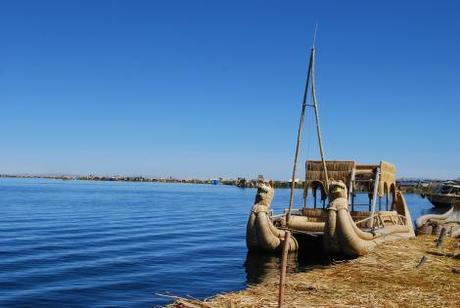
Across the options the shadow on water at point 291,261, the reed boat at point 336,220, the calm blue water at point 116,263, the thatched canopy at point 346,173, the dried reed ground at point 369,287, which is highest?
the thatched canopy at point 346,173

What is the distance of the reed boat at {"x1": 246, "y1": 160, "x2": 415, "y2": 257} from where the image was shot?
21672mm

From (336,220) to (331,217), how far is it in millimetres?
242

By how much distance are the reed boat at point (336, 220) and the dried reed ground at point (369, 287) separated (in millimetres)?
Answer: 3041

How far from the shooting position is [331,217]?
21844 millimetres

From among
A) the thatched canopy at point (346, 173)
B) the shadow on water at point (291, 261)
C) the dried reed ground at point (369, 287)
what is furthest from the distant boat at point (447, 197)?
the dried reed ground at point (369, 287)

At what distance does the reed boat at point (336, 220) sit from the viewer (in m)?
21.7

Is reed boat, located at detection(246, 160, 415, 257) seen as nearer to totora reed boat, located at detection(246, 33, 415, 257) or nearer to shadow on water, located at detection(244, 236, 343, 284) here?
totora reed boat, located at detection(246, 33, 415, 257)

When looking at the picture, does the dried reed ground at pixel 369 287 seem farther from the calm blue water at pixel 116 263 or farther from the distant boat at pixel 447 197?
the distant boat at pixel 447 197

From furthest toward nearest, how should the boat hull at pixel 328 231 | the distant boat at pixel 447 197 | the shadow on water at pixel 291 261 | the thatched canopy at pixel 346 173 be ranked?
the distant boat at pixel 447 197 → the thatched canopy at pixel 346 173 → the shadow on water at pixel 291 261 → the boat hull at pixel 328 231

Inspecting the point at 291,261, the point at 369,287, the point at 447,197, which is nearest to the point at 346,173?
the point at 291,261

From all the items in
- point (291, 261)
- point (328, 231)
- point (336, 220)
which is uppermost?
point (336, 220)

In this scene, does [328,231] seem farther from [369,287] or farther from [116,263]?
[116,263]

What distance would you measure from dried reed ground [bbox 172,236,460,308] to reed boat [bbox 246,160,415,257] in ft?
9.98

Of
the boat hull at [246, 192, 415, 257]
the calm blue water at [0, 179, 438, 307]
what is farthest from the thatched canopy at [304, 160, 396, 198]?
the calm blue water at [0, 179, 438, 307]
